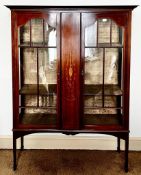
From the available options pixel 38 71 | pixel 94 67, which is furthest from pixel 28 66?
pixel 94 67

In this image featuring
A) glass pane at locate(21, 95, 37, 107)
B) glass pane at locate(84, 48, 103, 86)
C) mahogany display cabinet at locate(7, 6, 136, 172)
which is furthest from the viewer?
glass pane at locate(21, 95, 37, 107)

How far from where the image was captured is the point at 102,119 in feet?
10.8

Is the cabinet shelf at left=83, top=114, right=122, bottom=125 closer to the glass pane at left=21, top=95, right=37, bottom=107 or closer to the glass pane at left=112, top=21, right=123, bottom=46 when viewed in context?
the glass pane at left=21, top=95, right=37, bottom=107

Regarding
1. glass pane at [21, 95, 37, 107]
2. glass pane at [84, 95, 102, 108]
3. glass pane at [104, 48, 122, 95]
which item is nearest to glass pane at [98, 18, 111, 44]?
glass pane at [104, 48, 122, 95]

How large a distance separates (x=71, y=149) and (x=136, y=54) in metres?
1.26

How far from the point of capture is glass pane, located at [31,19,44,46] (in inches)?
122

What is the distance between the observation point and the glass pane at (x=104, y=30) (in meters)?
3.06

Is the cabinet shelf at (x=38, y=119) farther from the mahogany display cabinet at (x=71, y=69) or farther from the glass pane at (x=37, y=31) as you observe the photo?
the glass pane at (x=37, y=31)

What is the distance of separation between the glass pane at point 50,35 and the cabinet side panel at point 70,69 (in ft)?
0.32
